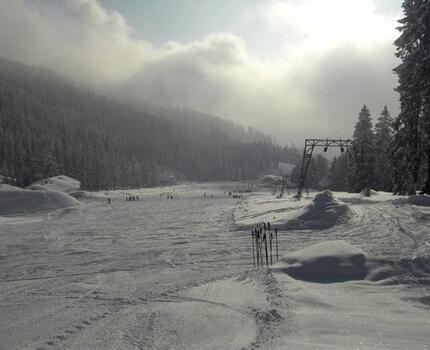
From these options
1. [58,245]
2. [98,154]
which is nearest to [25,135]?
[98,154]

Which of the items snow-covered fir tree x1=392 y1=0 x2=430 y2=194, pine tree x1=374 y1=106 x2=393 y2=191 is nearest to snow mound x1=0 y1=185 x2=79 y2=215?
snow-covered fir tree x1=392 y1=0 x2=430 y2=194

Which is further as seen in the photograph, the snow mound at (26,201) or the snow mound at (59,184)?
the snow mound at (59,184)

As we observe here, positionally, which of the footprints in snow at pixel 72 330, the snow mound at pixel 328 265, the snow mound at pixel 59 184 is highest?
the snow mound at pixel 59 184

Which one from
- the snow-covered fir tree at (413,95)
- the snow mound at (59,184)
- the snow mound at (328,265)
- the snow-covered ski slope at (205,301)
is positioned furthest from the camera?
the snow mound at (59,184)

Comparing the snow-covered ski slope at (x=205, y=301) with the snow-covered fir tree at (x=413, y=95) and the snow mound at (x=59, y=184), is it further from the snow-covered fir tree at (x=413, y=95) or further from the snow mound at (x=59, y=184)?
the snow mound at (x=59, y=184)

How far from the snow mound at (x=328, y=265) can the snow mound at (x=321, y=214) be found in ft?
34.0

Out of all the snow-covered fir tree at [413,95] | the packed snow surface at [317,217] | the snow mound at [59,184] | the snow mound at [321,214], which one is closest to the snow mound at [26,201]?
the snow mound at [59,184]

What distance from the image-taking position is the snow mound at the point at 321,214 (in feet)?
69.4

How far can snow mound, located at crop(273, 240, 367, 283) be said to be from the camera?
9789 millimetres

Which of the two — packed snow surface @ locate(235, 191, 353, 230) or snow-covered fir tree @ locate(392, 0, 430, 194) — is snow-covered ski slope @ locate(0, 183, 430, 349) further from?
snow-covered fir tree @ locate(392, 0, 430, 194)

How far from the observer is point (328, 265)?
10.1 metres

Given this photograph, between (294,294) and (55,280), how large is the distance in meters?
7.29

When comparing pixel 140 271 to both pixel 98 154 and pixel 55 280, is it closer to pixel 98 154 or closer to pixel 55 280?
pixel 55 280

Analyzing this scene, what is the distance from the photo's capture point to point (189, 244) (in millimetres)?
18047
